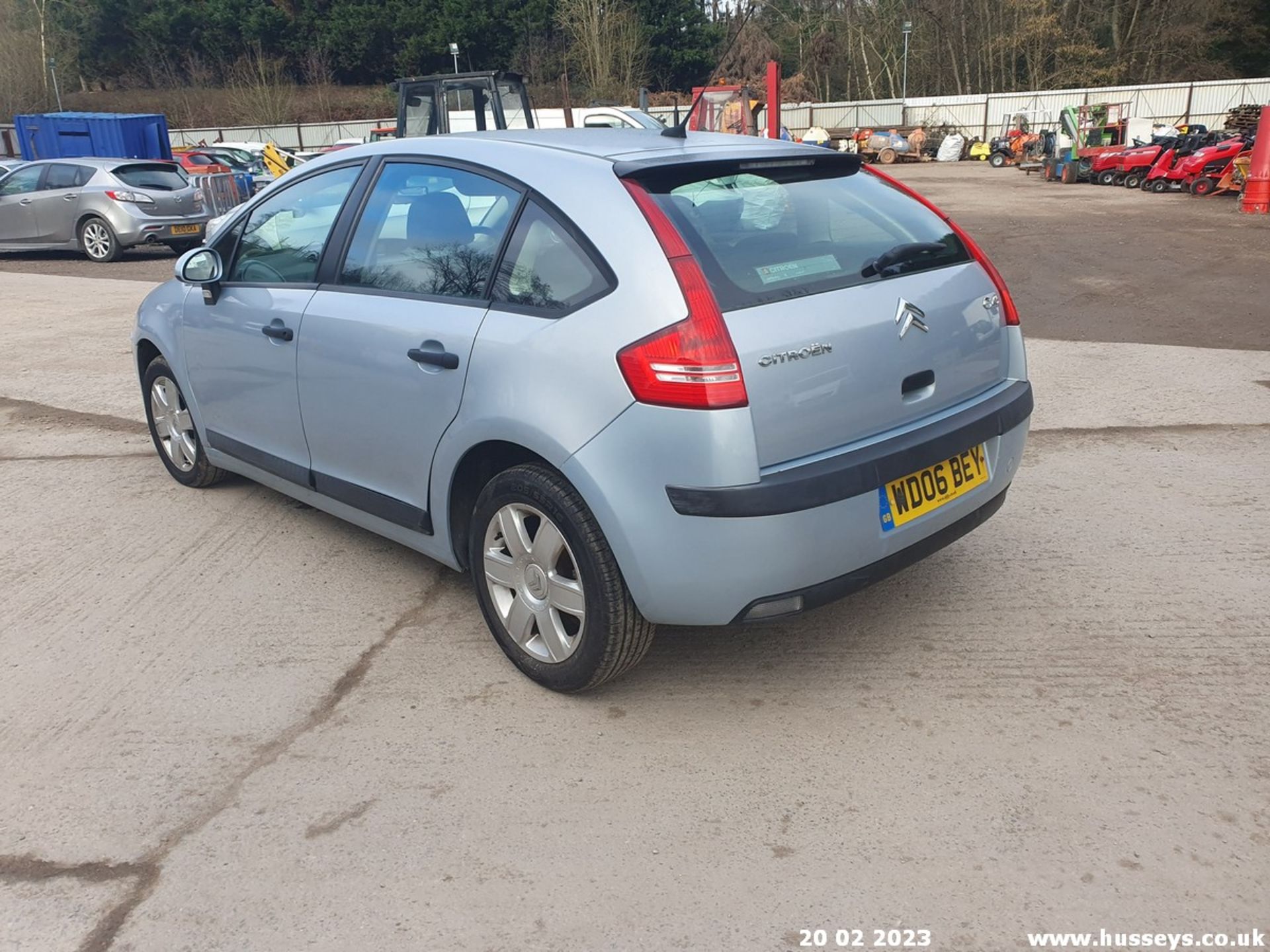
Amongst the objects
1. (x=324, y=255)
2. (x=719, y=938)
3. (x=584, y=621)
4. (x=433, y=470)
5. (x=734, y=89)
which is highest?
(x=734, y=89)

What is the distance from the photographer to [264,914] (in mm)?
2396

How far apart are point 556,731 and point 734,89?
71.6 feet

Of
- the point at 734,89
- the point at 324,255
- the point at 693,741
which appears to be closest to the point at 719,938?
the point at 693,741

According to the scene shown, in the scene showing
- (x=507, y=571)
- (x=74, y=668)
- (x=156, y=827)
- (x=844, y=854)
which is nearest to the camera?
(x=844, y=854)

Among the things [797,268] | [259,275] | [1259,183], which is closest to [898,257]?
[797,268]

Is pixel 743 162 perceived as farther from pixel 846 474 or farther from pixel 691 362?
pixel 846 474

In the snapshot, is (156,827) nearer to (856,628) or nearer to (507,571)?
(507,571)

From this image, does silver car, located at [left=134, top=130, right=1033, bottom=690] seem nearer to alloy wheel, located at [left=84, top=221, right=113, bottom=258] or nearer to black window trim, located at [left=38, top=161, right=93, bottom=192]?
alloy wheel, located at [left=84, top=221, right=113, bottom=258]

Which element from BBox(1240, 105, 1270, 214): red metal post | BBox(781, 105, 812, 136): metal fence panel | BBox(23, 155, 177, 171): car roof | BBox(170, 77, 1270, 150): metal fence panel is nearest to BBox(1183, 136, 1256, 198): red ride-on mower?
BBox(1240, 105, 1270, 214): red metal post

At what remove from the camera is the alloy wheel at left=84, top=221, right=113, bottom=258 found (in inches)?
602

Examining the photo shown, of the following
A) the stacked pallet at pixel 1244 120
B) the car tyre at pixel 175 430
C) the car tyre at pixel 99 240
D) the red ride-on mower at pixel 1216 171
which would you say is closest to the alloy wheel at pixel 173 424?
the car tyre at pixel 175 430

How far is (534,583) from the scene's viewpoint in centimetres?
319

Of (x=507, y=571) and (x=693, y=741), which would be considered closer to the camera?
(x=693, y=741)

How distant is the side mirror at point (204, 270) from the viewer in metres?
4.29
